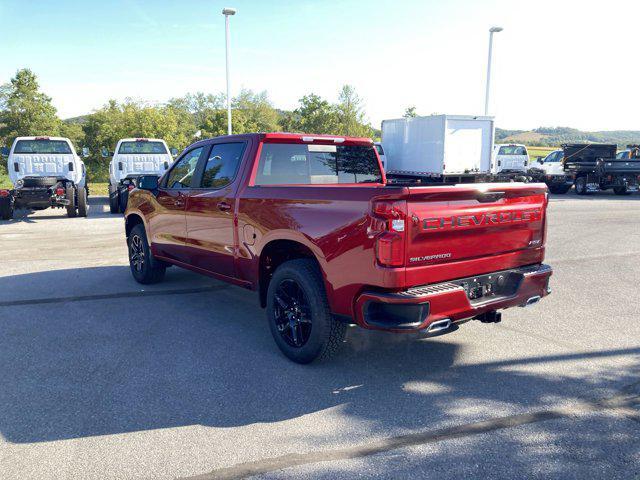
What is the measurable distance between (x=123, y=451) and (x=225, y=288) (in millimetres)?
4032

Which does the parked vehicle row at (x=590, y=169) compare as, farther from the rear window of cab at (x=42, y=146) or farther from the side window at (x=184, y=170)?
the side window at (x=184, y=170)

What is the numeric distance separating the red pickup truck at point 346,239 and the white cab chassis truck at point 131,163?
10.9 m

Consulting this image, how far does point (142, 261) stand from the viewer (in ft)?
23.7

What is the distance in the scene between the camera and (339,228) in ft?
12.9

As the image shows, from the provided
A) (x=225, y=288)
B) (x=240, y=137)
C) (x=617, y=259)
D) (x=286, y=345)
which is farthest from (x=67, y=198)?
(x=617, y=259)

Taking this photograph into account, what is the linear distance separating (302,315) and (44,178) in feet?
39.7

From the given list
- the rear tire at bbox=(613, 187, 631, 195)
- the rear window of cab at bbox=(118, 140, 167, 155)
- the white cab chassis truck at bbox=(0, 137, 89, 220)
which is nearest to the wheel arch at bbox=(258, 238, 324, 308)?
the white cab chassis truck at bbox=(0, 137, 89, 220)

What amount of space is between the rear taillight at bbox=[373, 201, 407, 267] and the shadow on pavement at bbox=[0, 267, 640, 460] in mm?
1066

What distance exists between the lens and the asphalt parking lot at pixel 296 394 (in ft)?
10.0

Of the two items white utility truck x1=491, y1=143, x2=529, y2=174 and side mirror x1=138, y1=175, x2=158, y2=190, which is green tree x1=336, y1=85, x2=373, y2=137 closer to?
white utility truck x1=491, y1=143, x2=529, y2=174

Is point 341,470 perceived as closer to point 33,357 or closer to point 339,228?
point 339,228

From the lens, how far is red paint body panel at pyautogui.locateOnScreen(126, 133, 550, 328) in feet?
12.2

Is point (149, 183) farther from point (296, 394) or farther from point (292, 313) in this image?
point (296, 394)

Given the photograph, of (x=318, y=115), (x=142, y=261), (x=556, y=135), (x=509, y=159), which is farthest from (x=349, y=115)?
(x=556, y=135)
